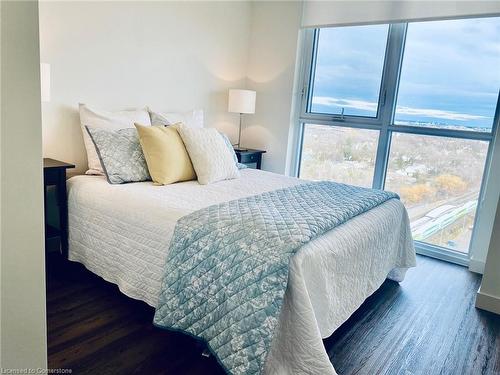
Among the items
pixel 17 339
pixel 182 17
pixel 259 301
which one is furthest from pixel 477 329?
pixel 182 17

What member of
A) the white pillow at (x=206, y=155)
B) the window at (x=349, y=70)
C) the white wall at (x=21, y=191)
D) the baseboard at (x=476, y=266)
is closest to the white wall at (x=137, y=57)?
the white pillow at (x=206, y=155)

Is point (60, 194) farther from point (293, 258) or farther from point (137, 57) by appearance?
point (293, 258)

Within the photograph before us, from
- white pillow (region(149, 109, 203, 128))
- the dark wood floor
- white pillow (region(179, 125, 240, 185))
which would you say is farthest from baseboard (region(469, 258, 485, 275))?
white pillow (region(149, 109, 203, 128))

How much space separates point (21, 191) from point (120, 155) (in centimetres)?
184

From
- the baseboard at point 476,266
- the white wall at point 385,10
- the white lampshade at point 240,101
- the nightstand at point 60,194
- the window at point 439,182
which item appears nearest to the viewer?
the nightstand at point 60,194

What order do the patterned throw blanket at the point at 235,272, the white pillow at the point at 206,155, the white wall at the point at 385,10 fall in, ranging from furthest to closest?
the white wall at the point at 385,10 < the white pillow at the point at 206,155 < the patterned throw blanket at the point at 235,272

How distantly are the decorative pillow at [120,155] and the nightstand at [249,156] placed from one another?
1.43 m

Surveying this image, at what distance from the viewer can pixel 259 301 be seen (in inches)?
62.6

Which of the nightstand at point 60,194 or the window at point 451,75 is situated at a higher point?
the window at point 451,75

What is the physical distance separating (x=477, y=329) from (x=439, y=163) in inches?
62.7

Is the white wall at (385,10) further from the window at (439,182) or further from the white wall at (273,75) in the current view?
the window at (439,182)

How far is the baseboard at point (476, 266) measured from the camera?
3.23 metres

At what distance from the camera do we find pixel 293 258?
1610 mm

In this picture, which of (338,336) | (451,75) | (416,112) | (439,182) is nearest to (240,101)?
(416,112)
